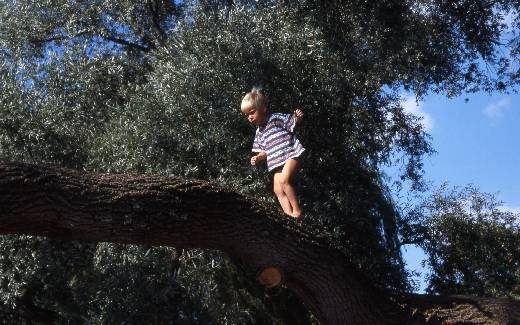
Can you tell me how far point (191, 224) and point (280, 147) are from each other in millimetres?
1554

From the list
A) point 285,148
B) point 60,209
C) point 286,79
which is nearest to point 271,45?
point 286,79

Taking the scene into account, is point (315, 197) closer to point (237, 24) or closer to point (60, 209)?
point (237, 24)

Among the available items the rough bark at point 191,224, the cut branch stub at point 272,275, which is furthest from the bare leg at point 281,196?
the cut branch stub at point 272,275

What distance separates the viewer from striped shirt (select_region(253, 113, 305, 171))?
271 inches

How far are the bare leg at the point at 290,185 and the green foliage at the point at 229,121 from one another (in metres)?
1.94

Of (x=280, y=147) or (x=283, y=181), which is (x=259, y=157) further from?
(x=283, y=181)

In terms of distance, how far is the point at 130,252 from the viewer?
341 inches

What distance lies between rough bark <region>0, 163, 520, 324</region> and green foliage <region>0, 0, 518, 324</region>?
2.20 metres

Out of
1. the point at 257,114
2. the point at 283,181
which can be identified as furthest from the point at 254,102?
the point at 283,181

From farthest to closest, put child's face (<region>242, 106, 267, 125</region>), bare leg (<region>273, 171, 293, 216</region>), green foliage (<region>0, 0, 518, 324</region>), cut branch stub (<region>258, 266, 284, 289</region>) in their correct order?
green foliage (<region>0, 0, 518, 324</region>)
child's face (<region>242, 106, 267, 125</region>)
bare leg (<region>273, 171, 293, 216</region>)
cut branch stub (<region>258, 266, 284, 289</region>)

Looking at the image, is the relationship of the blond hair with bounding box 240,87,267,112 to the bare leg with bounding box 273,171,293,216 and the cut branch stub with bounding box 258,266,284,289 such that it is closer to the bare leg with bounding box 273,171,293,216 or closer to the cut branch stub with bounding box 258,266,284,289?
the bare leg with bounding box 273,171,293,216

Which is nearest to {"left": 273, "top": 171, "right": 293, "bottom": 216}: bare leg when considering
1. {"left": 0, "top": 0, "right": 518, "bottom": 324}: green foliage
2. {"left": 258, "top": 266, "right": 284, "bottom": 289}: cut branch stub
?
{"left": 258, "top": 266, "right": 284, "bottom": 289}: cut branch stub

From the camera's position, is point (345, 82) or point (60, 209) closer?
point (60, 209)

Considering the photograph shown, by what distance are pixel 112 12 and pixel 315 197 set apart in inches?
225
